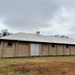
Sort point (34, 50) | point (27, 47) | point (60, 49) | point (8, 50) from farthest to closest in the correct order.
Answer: point (60, 49)
point (34, 50)
point (27, 47)
point (8, 50)

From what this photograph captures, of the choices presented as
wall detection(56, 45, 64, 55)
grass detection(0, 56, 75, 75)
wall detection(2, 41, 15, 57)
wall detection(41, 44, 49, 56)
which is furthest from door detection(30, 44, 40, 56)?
grass detection(0, 56, 75, 75)

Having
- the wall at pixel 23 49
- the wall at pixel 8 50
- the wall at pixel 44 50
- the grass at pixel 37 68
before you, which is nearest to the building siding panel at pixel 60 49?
the wall at pixel 44 50

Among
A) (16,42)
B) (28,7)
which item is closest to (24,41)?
(16,42)

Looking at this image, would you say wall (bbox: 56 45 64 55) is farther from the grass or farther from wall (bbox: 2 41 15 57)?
the grass

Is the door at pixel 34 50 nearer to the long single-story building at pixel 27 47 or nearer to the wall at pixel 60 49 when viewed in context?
the long single-story building at pixel 27 47

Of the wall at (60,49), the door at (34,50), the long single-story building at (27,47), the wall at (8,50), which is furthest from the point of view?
the wall at (60,49)

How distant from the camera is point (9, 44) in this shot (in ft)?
77.0

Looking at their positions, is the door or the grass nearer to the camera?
the grass

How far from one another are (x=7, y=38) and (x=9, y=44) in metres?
1.06

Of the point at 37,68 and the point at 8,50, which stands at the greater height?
the point at 8,50

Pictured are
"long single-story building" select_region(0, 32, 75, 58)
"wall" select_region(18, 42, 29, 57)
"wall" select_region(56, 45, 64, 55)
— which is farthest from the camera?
"wall" select_region(56, 45, 64, 55)

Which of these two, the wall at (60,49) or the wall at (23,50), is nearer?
the wall at (23,50)

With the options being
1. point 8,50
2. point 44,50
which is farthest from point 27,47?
point 44,50

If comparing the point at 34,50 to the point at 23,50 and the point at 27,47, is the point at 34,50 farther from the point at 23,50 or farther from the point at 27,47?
the point at 23,50
